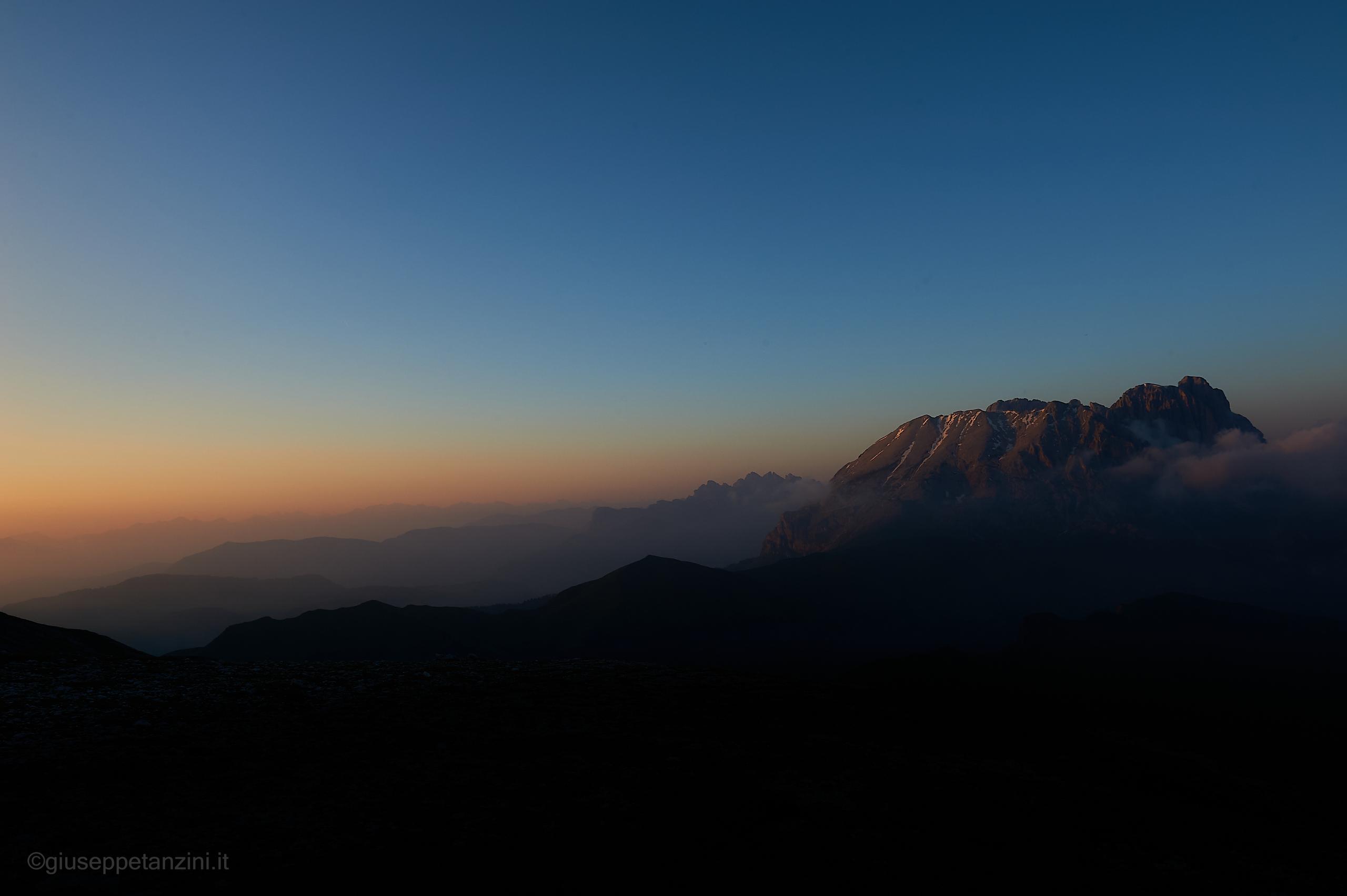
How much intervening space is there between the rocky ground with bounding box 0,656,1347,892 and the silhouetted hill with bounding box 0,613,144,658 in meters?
12.1

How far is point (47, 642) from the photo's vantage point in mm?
59125

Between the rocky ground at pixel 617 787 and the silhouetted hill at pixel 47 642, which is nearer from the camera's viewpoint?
the rocky ground at pixel 617 787

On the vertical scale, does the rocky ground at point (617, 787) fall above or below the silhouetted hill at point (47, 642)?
below

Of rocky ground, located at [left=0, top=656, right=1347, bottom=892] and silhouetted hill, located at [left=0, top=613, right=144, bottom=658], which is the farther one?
silhouetted hill, located at [left=0, top=613, right=144, bottom=658]

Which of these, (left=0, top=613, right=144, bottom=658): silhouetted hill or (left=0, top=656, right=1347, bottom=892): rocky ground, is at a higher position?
(left=0, top=613, right=144, bottom=658): silhouetted hill

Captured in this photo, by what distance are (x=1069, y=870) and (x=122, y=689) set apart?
49.1 m

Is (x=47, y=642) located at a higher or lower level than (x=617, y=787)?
higher

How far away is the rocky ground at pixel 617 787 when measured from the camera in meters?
20.7

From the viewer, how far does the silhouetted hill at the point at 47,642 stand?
174ft

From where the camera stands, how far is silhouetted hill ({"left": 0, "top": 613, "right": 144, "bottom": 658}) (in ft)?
174

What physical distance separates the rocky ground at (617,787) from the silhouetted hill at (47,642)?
12.1 metres

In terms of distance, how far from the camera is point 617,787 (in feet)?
86.8

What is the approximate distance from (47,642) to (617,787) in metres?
64.4

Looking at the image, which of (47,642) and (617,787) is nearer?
(617,787)
